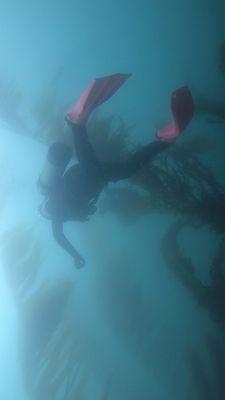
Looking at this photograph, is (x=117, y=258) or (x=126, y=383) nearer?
(x=117, y=258)

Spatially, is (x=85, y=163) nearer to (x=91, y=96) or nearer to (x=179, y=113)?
(x=91, y=96)

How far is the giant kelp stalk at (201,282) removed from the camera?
20.9 feet

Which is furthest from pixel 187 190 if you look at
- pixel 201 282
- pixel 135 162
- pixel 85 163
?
pixel 201 282

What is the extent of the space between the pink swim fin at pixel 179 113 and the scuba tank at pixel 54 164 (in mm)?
1154

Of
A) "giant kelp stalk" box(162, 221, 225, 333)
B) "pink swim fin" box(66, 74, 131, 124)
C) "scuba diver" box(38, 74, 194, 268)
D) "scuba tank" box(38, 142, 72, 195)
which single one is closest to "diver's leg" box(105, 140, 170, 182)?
"scuba diver" box(38, 74, 194, 268)

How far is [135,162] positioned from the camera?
4.80 meters

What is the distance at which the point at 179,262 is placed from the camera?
7113mm

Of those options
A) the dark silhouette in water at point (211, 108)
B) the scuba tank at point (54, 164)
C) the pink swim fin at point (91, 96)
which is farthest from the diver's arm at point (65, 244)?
the dark silhouette in water at point (211, 108)

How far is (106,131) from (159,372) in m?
8.94

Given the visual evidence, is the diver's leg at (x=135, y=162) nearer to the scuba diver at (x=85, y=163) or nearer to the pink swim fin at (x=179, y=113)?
the scuba diver at (x=85, y=163)

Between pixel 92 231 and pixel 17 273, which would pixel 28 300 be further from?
pixel 92 231

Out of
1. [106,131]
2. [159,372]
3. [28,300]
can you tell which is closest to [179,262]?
[106,131]

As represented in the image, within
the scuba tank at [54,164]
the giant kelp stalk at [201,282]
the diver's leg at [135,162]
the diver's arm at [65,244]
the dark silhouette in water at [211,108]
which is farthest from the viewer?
the dark silhouette in water at [211,108]

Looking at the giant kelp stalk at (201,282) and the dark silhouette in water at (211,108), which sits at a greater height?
the dark silhouette in water at (211,108)
